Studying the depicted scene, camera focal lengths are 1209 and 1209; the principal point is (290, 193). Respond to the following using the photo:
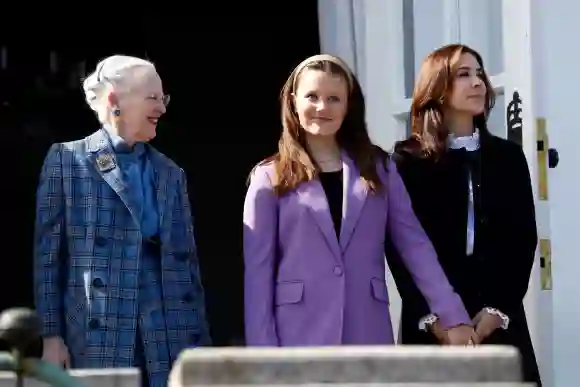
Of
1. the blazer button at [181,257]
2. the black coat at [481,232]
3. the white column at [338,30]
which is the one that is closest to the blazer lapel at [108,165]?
the blazer button at [181,257]

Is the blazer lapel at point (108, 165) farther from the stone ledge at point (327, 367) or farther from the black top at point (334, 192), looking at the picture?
the stone ledge at point (327, 367)

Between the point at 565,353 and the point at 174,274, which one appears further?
the point at 565,353

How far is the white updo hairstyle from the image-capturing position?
3.11m

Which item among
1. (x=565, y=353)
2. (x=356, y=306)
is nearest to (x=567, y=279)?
(x=565, y=353)

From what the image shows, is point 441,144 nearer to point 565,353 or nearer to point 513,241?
point 513,241

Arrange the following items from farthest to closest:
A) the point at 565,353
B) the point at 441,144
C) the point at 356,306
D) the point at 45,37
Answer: the point at 45,37, the point at 565,353, the point at 441,144, the point at 356,306

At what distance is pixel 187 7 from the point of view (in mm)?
5445

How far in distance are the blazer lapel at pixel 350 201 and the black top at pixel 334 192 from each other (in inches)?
0.6

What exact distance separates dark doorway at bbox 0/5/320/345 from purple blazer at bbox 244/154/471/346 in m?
2.38

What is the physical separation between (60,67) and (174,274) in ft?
8.85

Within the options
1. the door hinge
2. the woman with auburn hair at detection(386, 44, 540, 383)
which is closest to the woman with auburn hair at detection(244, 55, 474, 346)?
the woman with auburn hair at detection(386, 44, 540, 383)

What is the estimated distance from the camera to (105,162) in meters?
3.10

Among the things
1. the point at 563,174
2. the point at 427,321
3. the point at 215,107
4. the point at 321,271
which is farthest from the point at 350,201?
the point at 215,107

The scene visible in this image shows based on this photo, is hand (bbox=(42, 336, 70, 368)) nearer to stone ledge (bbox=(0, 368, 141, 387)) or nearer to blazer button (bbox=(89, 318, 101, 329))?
blazer button (bbox=(89, 318, 101, 329))
